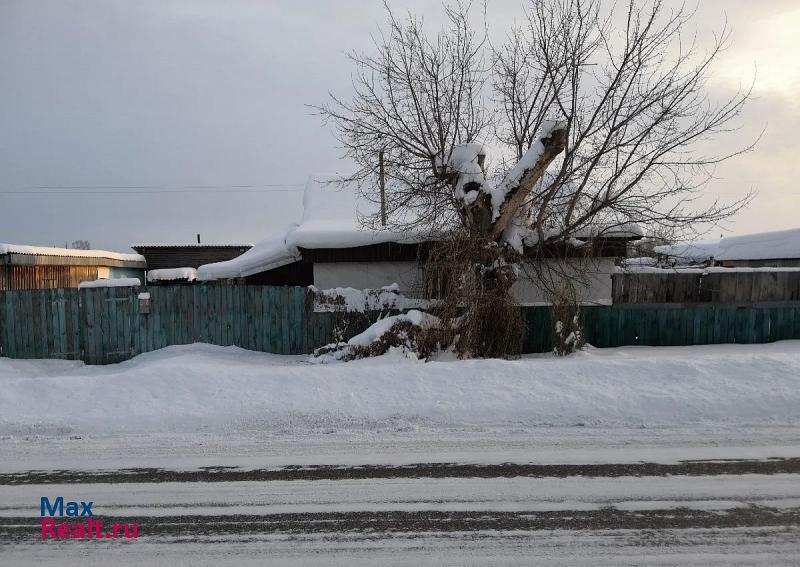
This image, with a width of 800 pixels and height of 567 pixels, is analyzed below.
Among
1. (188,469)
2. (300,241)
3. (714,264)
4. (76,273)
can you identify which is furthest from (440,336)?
(714,264)

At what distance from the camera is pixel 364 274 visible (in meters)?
11.9

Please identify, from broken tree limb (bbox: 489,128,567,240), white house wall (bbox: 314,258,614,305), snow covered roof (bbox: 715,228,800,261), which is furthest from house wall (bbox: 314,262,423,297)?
snow covered roof (bbox: 715,228,800,261)

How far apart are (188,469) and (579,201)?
877 centimetres

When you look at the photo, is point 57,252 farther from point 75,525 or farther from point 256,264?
point 75,525

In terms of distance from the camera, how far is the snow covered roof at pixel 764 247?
2260cm

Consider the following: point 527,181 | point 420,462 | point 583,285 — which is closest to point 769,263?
point 583,285

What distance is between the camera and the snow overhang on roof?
15695mm

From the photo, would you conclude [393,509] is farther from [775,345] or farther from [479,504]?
[775,345]

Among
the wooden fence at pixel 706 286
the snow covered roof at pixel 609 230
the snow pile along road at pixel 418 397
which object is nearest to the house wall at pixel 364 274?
the snow covered roof at pixel 609 230

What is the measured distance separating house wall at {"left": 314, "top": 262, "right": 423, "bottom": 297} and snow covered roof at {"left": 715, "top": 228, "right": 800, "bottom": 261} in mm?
19772

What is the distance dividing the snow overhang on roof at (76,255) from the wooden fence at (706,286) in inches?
676

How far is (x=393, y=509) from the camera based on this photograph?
387 centimetres

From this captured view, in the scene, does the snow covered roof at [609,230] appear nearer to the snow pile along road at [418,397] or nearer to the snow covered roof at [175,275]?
the snow pile along road at [418,397]

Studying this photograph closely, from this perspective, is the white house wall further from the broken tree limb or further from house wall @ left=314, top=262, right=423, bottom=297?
the broken tree limb
